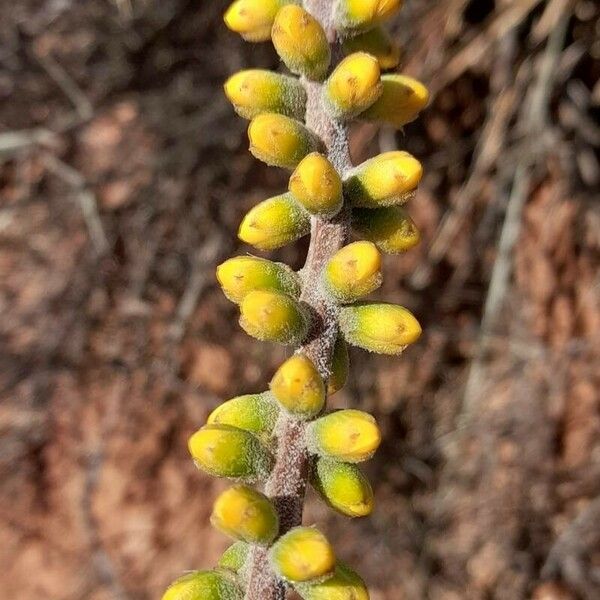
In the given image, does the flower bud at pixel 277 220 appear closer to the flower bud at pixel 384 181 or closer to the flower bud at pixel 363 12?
the flower bud at pixel 384 181

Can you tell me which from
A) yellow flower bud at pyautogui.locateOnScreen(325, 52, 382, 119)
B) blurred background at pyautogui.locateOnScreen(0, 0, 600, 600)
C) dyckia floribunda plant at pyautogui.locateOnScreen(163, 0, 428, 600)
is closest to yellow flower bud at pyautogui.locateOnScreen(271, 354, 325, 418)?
dyckia floribunda plant at pyautogui.locateOnScreen(163, 0, 428, 600)

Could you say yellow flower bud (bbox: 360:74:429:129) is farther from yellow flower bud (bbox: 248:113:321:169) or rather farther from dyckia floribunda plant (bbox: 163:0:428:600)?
yellow flower bud (bbox: 248:113:321:169)

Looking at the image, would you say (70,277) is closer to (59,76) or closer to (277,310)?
(59,76)

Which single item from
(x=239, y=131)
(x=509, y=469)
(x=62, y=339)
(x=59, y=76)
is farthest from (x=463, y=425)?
(x=59, y=76)

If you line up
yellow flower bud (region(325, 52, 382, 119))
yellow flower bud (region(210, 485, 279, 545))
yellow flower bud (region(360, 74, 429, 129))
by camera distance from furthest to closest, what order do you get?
yellow flower bud (region(360, 74, 429, 129)) → yellow flower bud (region(325, 52, 382, 119)) → yellow flower bud (region(210, 485, 279, 545))

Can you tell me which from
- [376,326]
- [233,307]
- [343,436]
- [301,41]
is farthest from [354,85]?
[233,307]

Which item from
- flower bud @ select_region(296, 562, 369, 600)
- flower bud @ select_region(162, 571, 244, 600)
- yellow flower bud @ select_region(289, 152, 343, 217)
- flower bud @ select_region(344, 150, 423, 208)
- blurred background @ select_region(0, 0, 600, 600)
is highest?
yellow flower bud @ select_region(289, 152, 343, 217)
